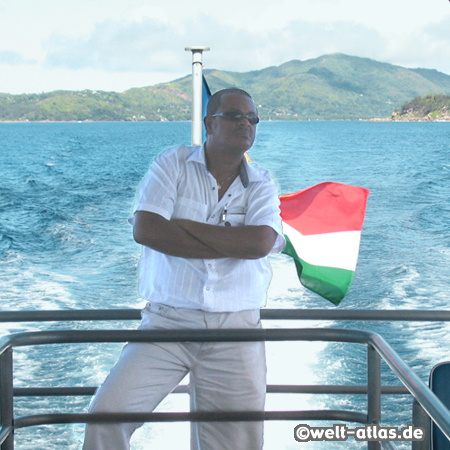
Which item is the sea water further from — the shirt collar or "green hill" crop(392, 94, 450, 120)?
"green hill" crop(392, 94, 450, 120)

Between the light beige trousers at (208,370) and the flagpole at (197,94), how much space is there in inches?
70.9

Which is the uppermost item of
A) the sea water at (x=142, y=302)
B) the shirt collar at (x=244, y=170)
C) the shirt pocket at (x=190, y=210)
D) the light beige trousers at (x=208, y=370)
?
the shirt collar at (x=244, y=170)

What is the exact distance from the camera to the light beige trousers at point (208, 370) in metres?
1.68

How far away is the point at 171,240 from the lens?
178 centimetres

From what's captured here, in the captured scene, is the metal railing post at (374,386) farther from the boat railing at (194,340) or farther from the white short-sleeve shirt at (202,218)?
the white short-sleeve shirt at (202,218)

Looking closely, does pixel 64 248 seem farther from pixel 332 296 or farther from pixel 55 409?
pixel 332 296

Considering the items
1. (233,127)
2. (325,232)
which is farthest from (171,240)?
(325,232)

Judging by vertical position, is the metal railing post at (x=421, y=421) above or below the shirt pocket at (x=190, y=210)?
below

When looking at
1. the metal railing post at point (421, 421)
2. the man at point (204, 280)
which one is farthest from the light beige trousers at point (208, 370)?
the metal railing post at point (421, 421)

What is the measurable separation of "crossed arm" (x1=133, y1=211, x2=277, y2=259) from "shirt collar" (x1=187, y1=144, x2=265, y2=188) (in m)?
0.19

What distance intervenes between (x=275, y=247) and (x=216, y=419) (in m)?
0.59

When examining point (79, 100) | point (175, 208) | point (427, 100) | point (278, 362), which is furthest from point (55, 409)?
point (79, 100)

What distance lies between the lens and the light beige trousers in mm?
1680

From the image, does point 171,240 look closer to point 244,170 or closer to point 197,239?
point 197,239
